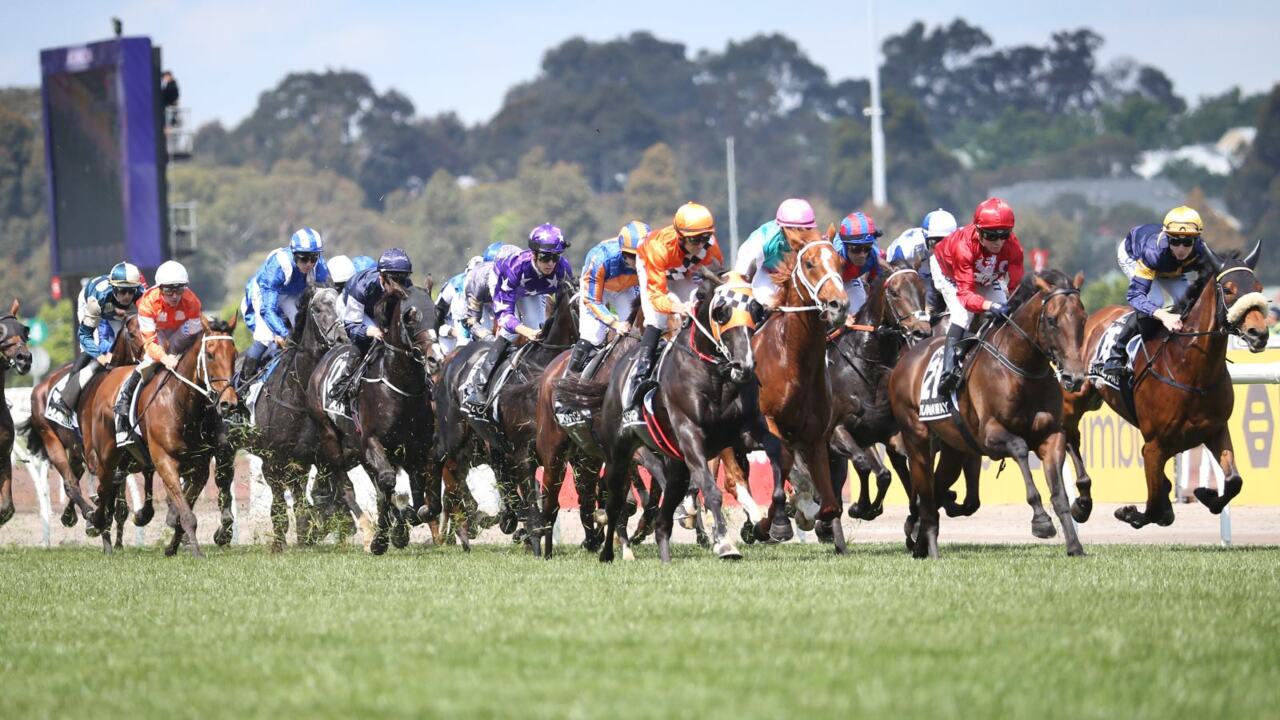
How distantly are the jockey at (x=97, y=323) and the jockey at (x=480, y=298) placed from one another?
284cm

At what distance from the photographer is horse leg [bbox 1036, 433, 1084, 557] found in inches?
428

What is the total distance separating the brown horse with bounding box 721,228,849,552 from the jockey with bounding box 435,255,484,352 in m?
4.90

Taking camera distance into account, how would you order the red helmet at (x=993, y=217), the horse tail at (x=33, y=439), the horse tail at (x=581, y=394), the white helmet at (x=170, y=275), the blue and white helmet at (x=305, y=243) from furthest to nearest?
the horse tail at (x=33, y=439)
the blue and white helmet at (x=305, y=243)
the white helmet at (x=170, y=275)
the horse tail at (x=581, y=394)
the red helmet at (x=993, y=217)

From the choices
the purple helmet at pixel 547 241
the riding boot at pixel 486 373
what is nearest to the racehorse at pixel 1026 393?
the purple helmet at pixel 547 241

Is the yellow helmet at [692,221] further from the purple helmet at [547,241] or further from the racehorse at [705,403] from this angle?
the purple helmet at [547,241]

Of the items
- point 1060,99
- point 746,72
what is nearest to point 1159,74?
point 1060,99

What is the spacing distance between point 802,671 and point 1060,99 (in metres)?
134

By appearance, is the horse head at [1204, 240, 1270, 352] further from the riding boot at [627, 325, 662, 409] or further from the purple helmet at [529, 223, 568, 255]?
the purple helmet at [529, 223, 568, 255]

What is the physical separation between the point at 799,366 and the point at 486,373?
3619 mm

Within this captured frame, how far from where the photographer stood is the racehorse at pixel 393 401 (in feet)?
44.7

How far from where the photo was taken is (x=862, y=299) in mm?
13305

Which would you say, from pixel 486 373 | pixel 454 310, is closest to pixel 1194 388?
pixel 486 373

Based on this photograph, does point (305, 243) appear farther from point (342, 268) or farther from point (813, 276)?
point (813, 276)

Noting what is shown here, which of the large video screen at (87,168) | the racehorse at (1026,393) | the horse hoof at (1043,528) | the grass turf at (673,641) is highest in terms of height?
the large video screen at (87,168)
